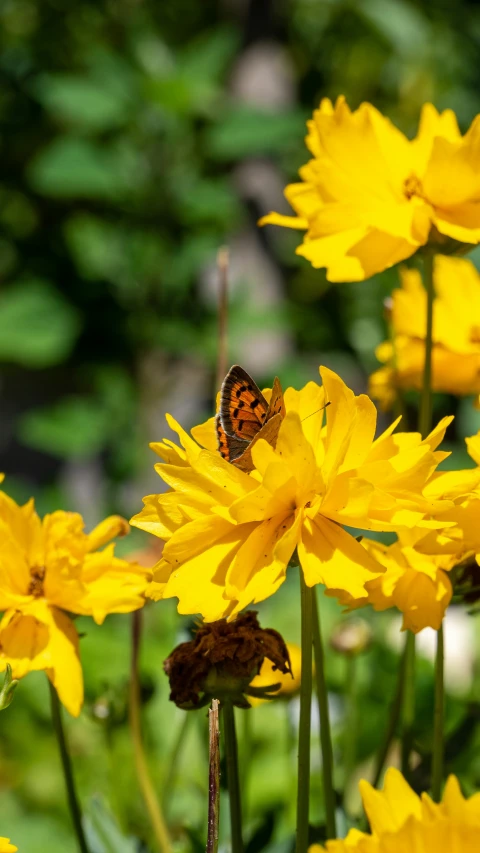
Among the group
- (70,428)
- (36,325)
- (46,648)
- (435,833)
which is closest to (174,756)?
(46,648)

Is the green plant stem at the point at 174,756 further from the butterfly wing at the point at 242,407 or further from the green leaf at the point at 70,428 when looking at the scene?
the green leaf at the point at 70,428

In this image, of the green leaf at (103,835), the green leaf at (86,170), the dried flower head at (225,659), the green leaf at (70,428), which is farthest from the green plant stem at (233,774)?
the green leaf at (86,170)

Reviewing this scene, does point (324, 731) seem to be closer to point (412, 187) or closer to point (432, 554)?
point (432, 554)

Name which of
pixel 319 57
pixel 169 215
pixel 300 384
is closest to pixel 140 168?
pixel 169 215

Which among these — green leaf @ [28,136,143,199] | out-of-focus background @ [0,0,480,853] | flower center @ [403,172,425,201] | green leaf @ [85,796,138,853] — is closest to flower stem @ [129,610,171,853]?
green leaf @ [85,796,138,853]

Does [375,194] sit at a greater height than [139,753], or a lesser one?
greater

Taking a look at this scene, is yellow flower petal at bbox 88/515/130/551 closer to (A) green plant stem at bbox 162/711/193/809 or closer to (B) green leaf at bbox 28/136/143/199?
(A) green plant stem at bbox 162/711/193/809

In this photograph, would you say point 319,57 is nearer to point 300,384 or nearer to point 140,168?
point 140,168
